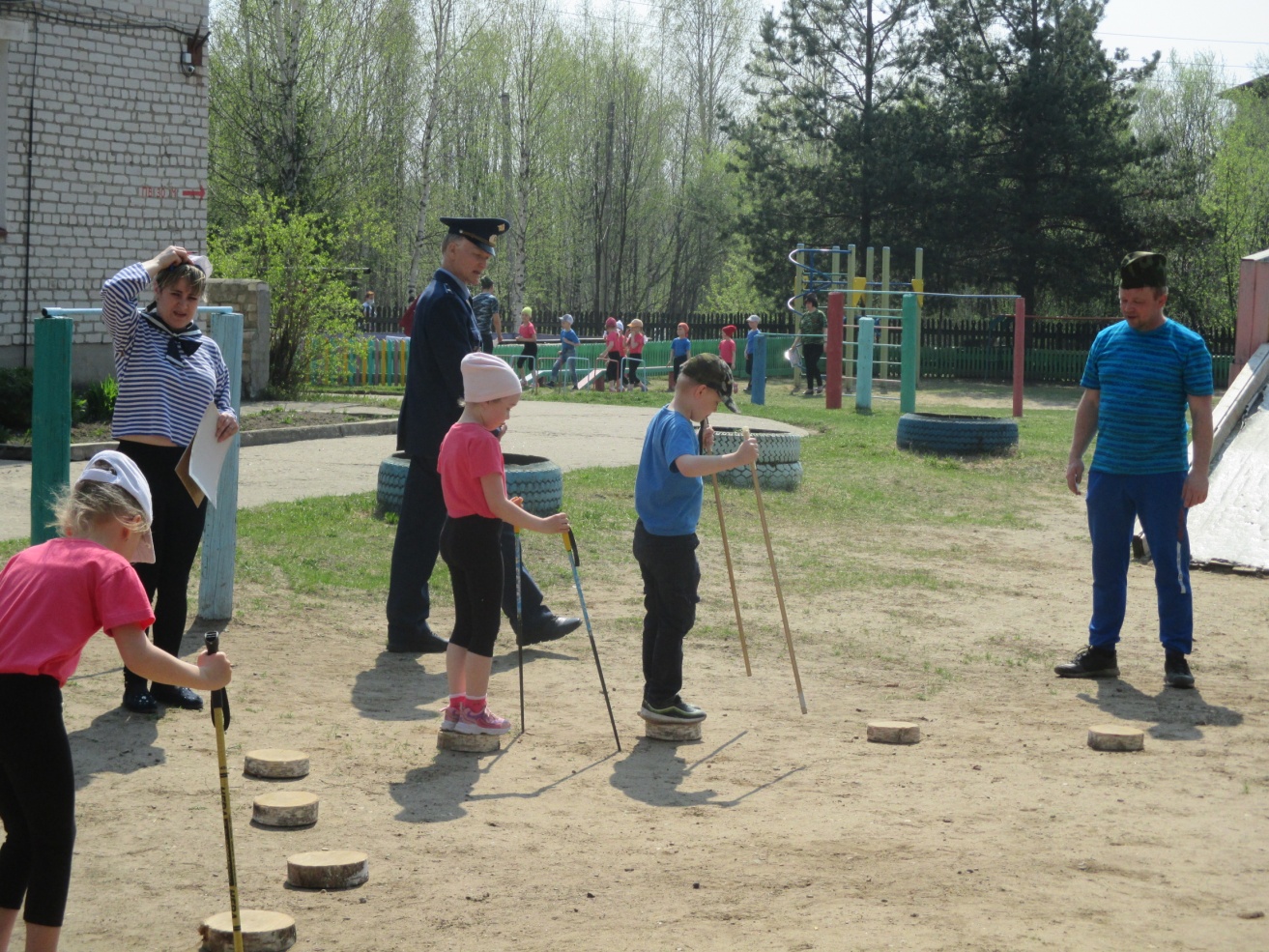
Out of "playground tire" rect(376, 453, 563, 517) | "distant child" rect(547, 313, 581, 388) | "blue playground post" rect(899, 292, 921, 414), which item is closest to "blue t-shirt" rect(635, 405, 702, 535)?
"playground tire" rect(376, 453, 563, 517)

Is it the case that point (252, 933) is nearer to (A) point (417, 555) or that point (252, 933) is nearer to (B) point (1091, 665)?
(A) point (417, 555)

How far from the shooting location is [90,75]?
55.4 feet

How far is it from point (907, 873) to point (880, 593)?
14.5 feet

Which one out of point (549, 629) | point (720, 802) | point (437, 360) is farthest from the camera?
point (549, 629)

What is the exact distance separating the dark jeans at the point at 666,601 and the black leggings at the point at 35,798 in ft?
8.49

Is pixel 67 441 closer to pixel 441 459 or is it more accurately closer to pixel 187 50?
pixel 441 459

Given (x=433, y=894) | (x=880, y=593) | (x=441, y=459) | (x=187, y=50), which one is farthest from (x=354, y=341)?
(x=433, y=894)

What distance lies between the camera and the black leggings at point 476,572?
516 cm

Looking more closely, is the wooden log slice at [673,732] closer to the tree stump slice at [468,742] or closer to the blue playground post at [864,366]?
the tree stump slice at [468,742]

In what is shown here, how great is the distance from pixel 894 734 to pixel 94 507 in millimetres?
3350

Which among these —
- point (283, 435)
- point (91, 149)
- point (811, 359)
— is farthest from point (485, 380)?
point (811, 359)

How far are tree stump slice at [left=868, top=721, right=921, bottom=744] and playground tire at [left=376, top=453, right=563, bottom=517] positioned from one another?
4.06 meters

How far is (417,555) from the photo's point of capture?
655 centimetres

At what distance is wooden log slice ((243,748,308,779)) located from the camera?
4.72 metres
